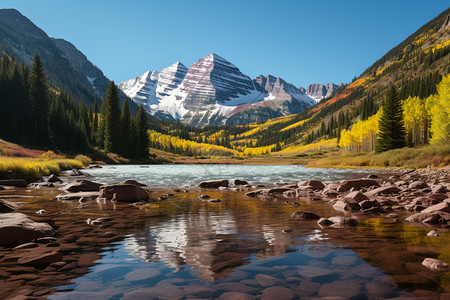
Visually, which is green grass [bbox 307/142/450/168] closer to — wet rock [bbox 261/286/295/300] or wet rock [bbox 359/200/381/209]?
wet rock [bbox 359/200/381/209]

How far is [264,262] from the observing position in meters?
6.62

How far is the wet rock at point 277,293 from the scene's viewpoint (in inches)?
186

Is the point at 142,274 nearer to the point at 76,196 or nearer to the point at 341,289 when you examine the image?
the point at 341,289

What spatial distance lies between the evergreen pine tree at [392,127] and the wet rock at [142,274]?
251ft

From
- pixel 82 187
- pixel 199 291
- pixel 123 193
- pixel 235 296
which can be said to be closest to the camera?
pixel 235 296

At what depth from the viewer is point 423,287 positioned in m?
5.03

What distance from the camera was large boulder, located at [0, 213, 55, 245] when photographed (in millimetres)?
7996

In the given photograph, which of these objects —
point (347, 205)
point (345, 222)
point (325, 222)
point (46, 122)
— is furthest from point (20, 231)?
point (46, 122)

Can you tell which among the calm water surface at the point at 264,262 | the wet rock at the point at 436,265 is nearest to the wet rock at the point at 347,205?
the calm water surface at the point at 264,262

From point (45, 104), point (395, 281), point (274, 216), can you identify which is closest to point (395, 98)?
point (274, 216)

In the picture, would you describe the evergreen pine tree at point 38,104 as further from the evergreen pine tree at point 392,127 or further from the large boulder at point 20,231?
the evergreen pine tree at point 392,127

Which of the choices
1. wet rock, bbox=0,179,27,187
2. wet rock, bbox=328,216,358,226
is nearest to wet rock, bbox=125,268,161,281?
wet rock, bbox=328,216,358,226

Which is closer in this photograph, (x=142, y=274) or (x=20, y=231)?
(x=142, y=274)

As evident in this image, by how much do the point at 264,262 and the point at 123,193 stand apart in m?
12.9
